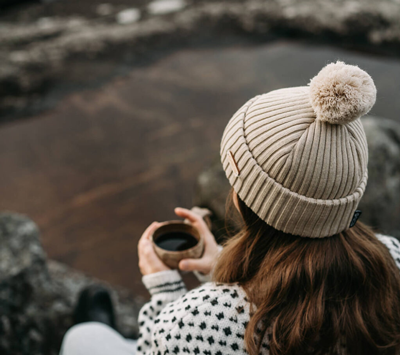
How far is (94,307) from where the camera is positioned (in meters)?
2.01

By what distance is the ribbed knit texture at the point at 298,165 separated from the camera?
87 centimetres

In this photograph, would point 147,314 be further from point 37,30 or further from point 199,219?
point 37,30

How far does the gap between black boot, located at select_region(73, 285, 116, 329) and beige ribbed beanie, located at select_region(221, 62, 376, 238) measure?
1.42 meters

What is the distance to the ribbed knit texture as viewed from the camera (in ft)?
2.86

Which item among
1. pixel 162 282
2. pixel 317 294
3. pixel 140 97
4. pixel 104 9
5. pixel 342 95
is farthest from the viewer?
pixel 104 9

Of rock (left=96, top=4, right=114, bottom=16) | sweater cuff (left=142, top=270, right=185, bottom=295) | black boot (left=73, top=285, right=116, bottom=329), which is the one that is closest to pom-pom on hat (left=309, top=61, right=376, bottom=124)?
A: sweater cuff (left=142, top=270, right=185, bottom=295)

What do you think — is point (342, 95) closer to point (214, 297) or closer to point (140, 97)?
point (214, 297)

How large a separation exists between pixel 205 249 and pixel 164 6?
498 cm

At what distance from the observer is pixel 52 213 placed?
9.47ft

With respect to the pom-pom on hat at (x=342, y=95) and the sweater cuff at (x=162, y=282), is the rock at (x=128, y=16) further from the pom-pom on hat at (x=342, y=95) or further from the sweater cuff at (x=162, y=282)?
the pom-pom on hat at (x=342, y=95)

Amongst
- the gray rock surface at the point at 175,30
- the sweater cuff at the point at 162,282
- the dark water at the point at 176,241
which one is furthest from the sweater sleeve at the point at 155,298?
the gray rock surface at the point at 175,30

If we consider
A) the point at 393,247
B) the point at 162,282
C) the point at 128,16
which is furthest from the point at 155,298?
the point at 128,16

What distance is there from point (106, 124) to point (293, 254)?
9.95 feet

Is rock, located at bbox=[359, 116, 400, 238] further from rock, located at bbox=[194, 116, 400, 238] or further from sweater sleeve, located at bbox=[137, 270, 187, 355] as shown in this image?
sweater sleeve, located at bbox=[137, 270, 187, 355]
